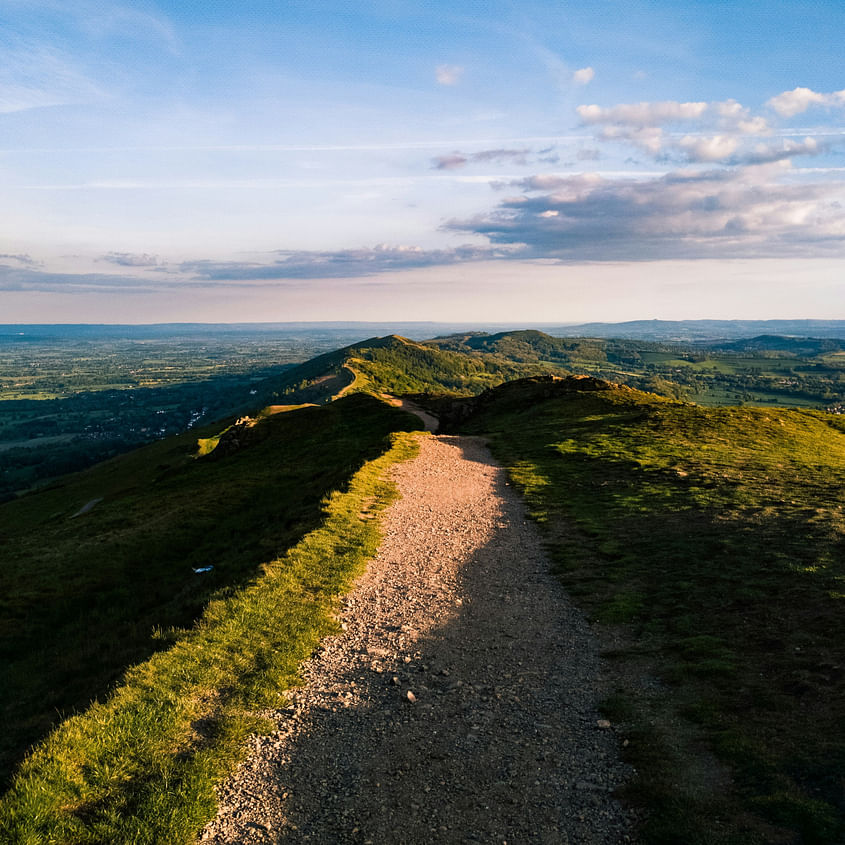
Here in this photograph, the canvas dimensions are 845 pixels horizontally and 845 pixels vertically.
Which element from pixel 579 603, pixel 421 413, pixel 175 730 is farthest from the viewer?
pixel 421 413

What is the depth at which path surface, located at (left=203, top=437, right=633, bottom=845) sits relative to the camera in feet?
29.2

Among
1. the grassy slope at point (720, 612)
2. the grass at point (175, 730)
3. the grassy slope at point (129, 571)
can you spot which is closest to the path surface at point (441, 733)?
the grass at point (175, 730)

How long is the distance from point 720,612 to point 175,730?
52.4 feet

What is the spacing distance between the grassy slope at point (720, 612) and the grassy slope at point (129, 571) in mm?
12900

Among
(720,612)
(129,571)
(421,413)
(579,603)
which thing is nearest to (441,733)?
(579,603)

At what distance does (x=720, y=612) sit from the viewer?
16.3 meters

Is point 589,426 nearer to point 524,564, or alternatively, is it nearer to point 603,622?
point 524,564

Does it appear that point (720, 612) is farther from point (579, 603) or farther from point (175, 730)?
point (175, 730)

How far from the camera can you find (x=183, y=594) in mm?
20500

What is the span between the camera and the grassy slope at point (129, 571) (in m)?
15.5

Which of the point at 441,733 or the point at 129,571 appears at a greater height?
the point at 441,733

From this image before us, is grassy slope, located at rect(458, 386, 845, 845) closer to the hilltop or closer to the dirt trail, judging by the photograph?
the hilltop

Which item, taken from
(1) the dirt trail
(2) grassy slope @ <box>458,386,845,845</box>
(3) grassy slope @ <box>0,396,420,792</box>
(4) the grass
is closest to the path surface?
(4) the grass

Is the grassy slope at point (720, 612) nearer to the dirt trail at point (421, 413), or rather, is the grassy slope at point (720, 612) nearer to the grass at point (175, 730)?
the grass at point (175, 730)
